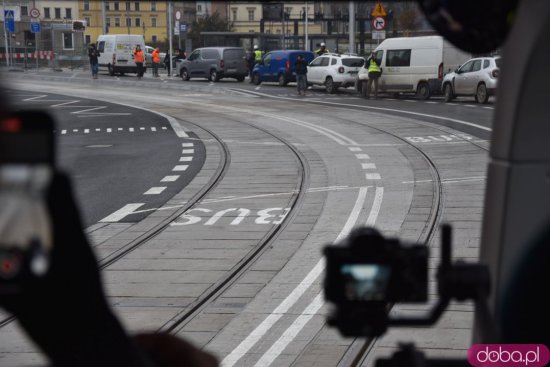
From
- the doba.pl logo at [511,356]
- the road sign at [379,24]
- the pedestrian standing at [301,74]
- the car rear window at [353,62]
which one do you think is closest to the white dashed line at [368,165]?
the doba.pl logo at [511,356]

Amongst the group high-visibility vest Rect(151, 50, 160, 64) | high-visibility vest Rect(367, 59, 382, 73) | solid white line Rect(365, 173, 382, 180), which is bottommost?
high-visibility vest Rect(151, 50, 160, 64)

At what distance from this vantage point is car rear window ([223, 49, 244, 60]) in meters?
54.5

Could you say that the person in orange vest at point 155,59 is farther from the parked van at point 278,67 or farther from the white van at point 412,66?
the white van at point 412,66

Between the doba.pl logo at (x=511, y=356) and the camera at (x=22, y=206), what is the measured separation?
1525 millimetres

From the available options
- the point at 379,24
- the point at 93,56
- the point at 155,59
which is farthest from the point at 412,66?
the point at 155,59

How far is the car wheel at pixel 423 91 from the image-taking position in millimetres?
38656

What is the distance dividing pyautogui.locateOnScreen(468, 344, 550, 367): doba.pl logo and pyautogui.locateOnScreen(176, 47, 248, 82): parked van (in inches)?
2054

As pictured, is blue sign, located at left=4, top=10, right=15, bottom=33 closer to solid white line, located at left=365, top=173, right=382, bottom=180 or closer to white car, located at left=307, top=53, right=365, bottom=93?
solid white line, located at left=365, top=173, right=382, bottom=180

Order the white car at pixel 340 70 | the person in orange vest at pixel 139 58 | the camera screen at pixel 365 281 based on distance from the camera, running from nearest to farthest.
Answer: the camera screen at pixel 365 281 < the white car at pixel 340 70 < the person in orange vest at pixel 139 58

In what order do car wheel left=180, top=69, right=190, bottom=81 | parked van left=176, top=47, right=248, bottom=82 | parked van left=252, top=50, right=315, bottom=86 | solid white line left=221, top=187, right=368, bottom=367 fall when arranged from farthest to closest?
car wheel left=180, top=69, right=190, bottom=81
parked van left=176, top=47, right=248, bottom=82
parked van left=252, top=50, right=315, bottom=86
solid white line left=221, top=187, right=368, bottom=367

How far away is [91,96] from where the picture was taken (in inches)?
1654

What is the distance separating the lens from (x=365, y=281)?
6.76 ft

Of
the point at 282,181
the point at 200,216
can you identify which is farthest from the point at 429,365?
the point at 282,181

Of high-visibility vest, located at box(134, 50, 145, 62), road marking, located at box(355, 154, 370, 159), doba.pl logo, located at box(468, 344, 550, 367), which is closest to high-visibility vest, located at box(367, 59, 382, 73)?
road marking, located at box(355, 154, 370, 159)
